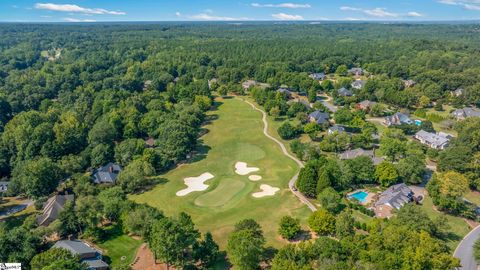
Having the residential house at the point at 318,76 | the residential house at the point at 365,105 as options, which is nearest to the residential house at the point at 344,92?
the residential house at the point at 365,105

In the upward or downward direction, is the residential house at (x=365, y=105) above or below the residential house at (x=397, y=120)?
above

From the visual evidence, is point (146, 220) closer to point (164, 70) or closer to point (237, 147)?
point (237, 147)

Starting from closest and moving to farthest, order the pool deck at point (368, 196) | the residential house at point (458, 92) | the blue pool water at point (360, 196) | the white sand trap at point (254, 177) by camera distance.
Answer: the pool deck at point (368, 196)
the blue pool water at point (360, 196)
the white sand trap at point (254, 177)
the residential house at point (458, 92)

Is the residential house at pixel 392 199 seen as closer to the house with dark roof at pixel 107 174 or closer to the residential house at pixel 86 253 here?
the residential house at pixel 86 253

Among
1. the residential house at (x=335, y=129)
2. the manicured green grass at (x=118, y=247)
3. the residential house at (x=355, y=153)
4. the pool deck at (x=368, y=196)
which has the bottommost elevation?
the manicured green grass at (x=118, y=247)

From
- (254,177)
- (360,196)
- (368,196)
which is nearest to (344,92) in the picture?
(254,177)

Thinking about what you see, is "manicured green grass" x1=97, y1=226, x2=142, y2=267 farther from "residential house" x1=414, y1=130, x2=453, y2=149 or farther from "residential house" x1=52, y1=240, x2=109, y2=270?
"residential house" x1=414, y1=130, x2=453, y2=149
